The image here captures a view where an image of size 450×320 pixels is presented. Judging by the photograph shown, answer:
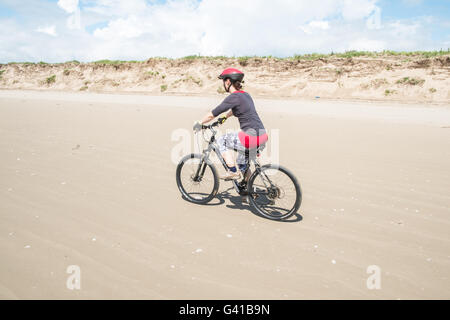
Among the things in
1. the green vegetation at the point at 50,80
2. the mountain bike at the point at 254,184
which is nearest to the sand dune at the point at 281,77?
the green vegetation at the point at 50,80

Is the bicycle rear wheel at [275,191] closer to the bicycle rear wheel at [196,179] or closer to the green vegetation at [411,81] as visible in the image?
the bicycle rear wheel at [196,179]

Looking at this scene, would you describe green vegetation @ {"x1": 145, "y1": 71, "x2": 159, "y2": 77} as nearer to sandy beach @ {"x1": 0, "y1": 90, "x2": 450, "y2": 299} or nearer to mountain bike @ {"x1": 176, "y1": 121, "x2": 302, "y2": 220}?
sandy beach @ {"x1": 0, "y1": 90, "x2": 450, "y2": 299}

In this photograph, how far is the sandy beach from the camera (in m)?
2.90

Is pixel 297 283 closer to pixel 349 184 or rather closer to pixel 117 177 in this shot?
pixel 349 184

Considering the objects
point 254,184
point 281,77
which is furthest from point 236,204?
point 281,77

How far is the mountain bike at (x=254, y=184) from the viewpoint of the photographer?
407 cm

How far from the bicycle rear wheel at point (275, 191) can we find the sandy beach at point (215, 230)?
20cm

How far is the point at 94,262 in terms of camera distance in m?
3.19

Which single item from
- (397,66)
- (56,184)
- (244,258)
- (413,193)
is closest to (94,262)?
(244,258)

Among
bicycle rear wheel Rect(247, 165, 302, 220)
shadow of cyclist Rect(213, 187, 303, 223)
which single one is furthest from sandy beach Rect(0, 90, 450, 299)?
bicycle rear wheel Rect(247, 165, 302, 220)

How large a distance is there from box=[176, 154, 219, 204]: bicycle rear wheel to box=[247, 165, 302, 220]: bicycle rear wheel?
64cm

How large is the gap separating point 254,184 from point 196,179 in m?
1.02

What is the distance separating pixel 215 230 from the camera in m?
3.94
